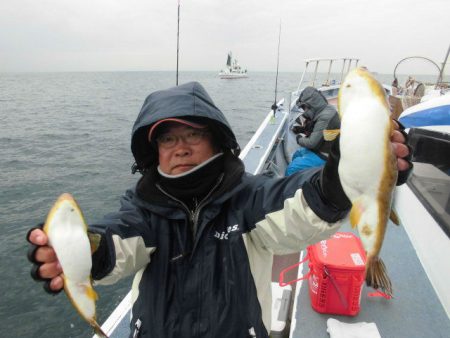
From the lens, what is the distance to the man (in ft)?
17.6

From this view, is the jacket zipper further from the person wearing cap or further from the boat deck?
the boat deck

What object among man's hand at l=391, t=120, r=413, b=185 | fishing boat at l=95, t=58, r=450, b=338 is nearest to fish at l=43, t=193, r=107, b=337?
man's hand at l=391, t=120, r=413, b=185

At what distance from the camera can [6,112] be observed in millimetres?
24578

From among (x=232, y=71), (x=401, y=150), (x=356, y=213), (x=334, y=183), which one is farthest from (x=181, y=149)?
(x=232, y=71)

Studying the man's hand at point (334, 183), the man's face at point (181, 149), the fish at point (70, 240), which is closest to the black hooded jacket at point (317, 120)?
the man's face at point (181, 149)

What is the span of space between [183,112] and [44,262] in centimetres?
104

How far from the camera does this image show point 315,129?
5523 mm

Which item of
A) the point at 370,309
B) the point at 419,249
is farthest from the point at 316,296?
the point at 419,249

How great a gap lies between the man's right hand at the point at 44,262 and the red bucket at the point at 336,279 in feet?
6.62

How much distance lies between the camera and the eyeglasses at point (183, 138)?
2.04 m

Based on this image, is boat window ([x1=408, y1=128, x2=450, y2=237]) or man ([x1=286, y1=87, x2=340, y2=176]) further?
man ([x1=286, y1=87, x2=340, y2=176])

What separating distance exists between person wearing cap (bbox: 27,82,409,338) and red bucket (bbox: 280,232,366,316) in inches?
36.0

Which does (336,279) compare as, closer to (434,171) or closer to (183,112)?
(434,171)

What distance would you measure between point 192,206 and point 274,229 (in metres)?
0.57
